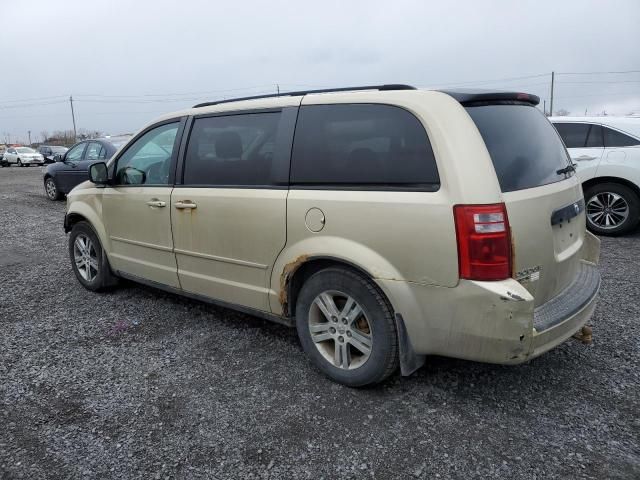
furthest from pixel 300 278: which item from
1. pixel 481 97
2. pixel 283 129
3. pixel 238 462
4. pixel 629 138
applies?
pixel 629 138

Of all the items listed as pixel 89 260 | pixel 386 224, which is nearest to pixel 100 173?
pixel 89 260

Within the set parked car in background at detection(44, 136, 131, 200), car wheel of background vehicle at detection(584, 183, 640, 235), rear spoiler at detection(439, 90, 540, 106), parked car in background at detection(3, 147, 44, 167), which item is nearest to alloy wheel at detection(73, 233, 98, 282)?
rear spoiler at detection(439, 90, 540, 106)

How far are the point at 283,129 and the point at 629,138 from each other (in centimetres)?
594

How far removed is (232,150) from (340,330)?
4.93 feet

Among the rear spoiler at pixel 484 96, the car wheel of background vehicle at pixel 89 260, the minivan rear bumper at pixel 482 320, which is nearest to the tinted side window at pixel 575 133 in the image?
the rear spoiler at pixel 484 96

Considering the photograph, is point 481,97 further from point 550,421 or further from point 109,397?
point 109,397

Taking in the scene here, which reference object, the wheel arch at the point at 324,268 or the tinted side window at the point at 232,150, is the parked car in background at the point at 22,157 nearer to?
the tinted side window at the point at 232,150

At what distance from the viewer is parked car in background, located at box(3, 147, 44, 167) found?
3350cm

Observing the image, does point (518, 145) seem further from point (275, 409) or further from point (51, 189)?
point (51, 189)

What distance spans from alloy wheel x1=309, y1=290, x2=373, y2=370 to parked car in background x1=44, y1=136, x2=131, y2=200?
31.4 feet

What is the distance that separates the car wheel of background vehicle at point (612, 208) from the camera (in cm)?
704

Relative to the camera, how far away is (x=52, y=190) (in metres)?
12.9

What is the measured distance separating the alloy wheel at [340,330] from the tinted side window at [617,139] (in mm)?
5988

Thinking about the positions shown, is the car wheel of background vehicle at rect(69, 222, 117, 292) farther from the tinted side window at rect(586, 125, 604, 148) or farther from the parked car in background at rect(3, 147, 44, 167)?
the parked car in background at rect(3, 147, 44, 167)
